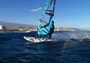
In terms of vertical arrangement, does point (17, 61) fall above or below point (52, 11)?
below

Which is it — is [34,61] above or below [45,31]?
below

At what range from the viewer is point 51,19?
3806 centimetres

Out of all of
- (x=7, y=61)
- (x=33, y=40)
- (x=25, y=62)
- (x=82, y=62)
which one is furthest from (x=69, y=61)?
(x=33, y=40)

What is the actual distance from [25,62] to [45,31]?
2420cm

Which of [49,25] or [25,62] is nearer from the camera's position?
[25,62]

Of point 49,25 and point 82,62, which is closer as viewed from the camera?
point 82,62

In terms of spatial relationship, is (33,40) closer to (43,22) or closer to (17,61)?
(43,22)

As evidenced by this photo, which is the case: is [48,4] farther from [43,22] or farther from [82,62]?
[82,62]

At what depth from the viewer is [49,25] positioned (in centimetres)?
3797

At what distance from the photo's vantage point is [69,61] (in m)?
14.9

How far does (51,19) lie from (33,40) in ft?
25.0

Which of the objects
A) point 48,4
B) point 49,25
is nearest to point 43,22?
point 49,25

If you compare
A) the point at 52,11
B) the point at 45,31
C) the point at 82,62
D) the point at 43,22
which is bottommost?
the point at 82,62

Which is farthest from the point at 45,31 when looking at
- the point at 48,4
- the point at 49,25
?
the point at 48,4
